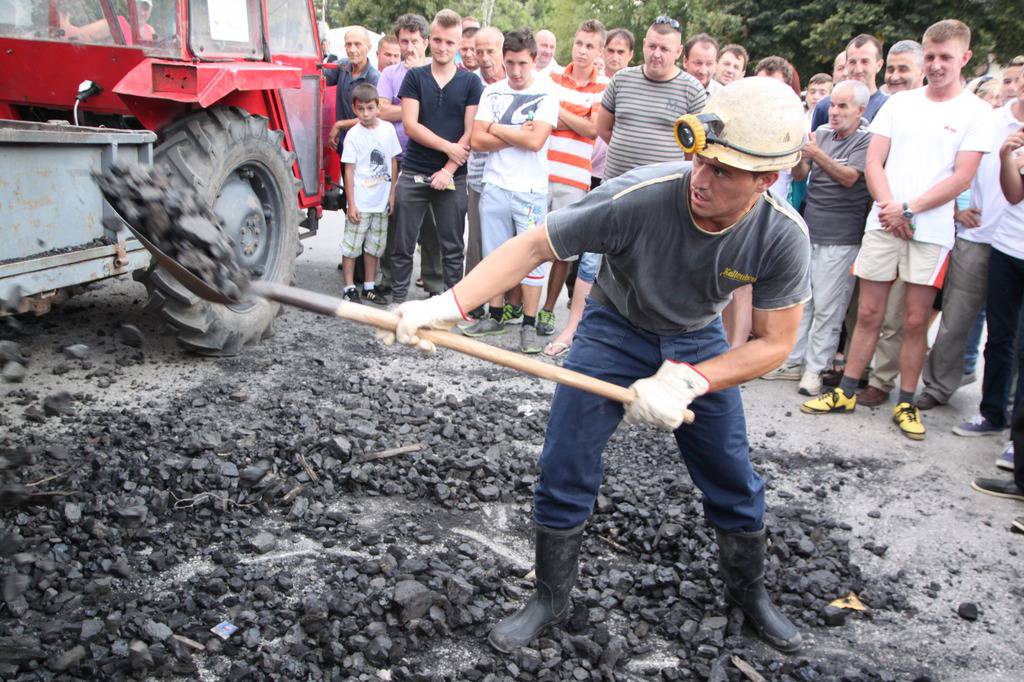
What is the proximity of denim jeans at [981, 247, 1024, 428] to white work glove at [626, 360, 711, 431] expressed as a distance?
127 inches

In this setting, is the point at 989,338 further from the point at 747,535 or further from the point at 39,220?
the point at 39,220

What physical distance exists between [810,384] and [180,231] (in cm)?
425

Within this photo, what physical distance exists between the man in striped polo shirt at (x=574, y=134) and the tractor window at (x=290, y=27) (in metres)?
2.05

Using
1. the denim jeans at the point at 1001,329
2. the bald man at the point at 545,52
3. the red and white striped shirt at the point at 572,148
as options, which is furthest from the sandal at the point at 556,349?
the bald man at the point at 545,52

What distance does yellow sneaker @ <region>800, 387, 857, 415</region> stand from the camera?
551 cm

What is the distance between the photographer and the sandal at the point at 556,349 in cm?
616

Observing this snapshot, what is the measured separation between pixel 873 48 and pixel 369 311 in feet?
16.1

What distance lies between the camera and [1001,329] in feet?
16.9

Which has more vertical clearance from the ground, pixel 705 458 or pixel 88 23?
pixel 88 23

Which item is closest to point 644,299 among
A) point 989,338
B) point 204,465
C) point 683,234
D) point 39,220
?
point 683,234

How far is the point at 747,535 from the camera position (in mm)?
3164

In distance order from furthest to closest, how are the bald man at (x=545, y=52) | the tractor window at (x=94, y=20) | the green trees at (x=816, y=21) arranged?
the green trees at (x=816, y=21) → the bald man at (x=545, y=52) → the tractor window at (x=94, y=20)

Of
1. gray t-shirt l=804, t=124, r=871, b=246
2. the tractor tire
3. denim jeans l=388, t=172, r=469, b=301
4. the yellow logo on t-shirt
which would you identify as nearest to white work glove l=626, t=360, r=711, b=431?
the yellow logo on t-shirt

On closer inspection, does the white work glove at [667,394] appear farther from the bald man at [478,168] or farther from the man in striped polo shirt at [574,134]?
the bald man at [478,168]
